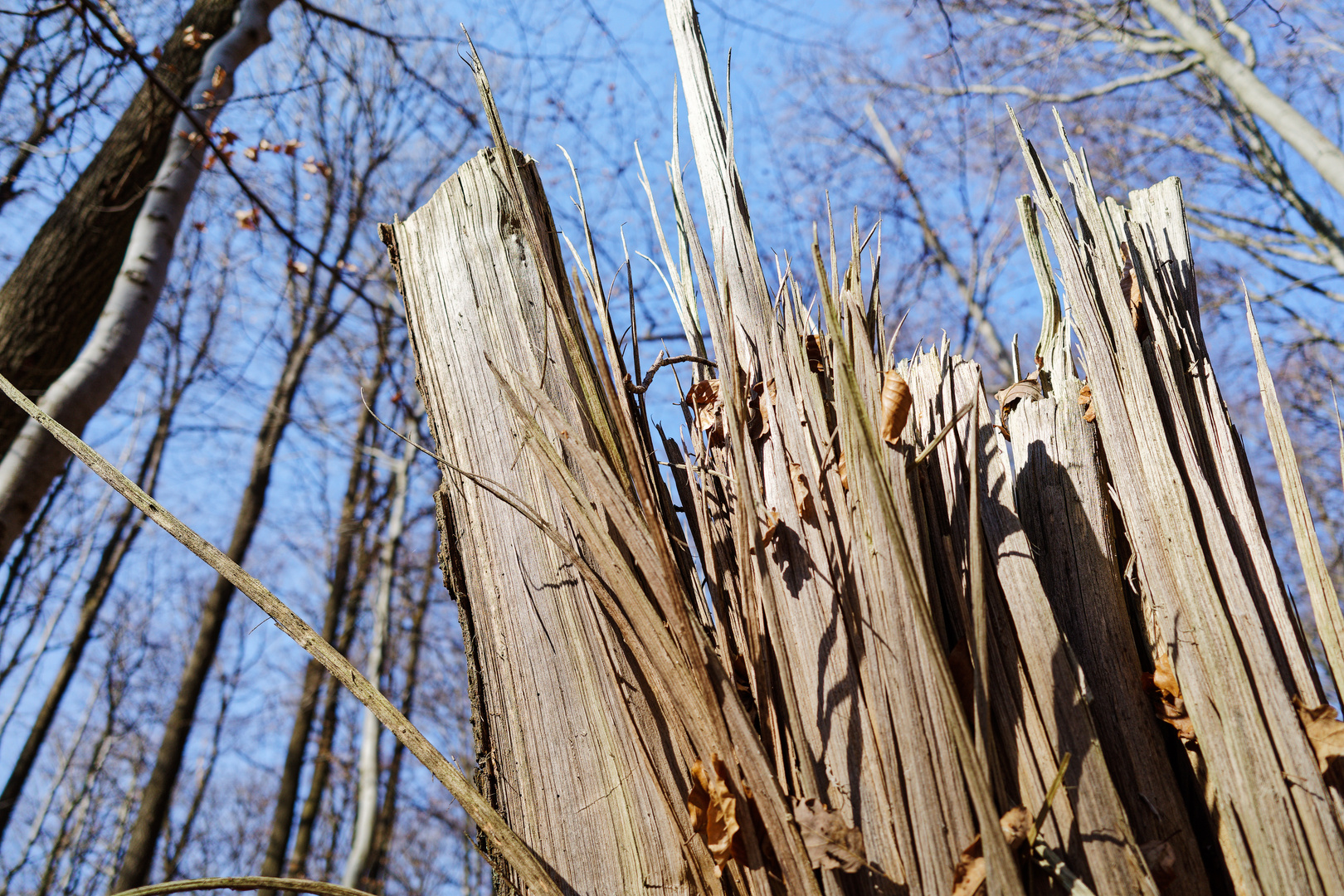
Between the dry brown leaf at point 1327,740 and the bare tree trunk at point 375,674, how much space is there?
6263 millimetres

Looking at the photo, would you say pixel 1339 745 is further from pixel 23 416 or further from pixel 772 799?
pixel 23 416

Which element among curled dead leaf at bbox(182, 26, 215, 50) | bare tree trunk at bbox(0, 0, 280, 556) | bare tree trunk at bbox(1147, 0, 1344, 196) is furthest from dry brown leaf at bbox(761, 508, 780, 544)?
bare tree trunk at bbox(1147, 0, 1344, 196)

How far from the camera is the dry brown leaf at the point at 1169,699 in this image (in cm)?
114

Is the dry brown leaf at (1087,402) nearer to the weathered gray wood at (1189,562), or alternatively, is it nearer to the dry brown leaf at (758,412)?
the weathered gray wood at (1189,562)

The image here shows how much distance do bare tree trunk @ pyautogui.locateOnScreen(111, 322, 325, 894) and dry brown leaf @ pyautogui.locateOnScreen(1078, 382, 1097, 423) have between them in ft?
22.3

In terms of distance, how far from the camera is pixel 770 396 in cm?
125

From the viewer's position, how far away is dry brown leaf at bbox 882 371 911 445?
1.15m

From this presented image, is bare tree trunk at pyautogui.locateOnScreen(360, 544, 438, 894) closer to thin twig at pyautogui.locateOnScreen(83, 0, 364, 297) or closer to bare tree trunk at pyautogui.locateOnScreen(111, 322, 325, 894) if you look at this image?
bare tree trunk at pyautogui.locateOnScreen(111, 322, 325, 894)

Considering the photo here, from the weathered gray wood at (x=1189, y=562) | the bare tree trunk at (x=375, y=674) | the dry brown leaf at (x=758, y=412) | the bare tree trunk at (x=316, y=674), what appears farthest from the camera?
the bare tree trunk at (x=316, y=674)

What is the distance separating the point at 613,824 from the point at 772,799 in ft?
0.90

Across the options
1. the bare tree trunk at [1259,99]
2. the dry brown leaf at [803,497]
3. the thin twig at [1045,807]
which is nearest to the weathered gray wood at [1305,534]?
the thin twig at [1045,807]

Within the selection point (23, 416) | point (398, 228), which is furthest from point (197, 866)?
point (398, 228)

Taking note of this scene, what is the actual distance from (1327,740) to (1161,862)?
0.30m

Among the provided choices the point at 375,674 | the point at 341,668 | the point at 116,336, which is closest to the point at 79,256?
the point at 116,336
